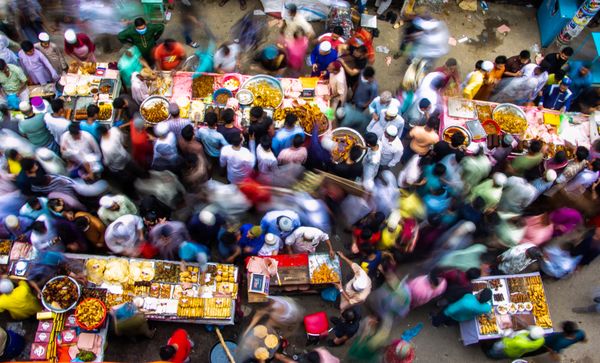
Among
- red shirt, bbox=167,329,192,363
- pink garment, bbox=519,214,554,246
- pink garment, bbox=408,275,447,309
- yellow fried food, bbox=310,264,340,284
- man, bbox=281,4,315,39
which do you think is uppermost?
man, bbox=281,4,315,39

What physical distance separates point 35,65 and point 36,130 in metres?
1.82

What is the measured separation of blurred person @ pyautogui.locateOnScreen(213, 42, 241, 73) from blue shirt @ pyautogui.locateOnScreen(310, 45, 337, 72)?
1673 mm

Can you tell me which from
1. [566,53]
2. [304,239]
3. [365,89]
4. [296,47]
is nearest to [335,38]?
[296,47]

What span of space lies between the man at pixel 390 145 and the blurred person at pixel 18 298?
21.2 feet

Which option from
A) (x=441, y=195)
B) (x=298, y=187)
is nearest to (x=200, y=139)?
(x=298, y=187)

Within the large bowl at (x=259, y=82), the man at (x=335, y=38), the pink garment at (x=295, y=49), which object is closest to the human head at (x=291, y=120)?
the large bowl at (x=259, y=82)

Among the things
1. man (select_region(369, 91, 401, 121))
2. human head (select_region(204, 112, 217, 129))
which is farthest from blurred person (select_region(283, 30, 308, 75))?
human head (select_region(204, 112, 217, 129))

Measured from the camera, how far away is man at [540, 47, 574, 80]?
1023 centimetres

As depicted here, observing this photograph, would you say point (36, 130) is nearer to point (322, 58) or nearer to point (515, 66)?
point (322, 58)

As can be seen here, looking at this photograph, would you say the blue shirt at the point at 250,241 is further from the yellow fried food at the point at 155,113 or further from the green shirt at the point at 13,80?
the green shirt at the point at 13,80

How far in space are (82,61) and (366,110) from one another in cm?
603

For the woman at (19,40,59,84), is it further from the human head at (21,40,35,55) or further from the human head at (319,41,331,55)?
the human head at (319,41,331,55)

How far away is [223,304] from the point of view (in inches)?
311

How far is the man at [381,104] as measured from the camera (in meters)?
9.30
